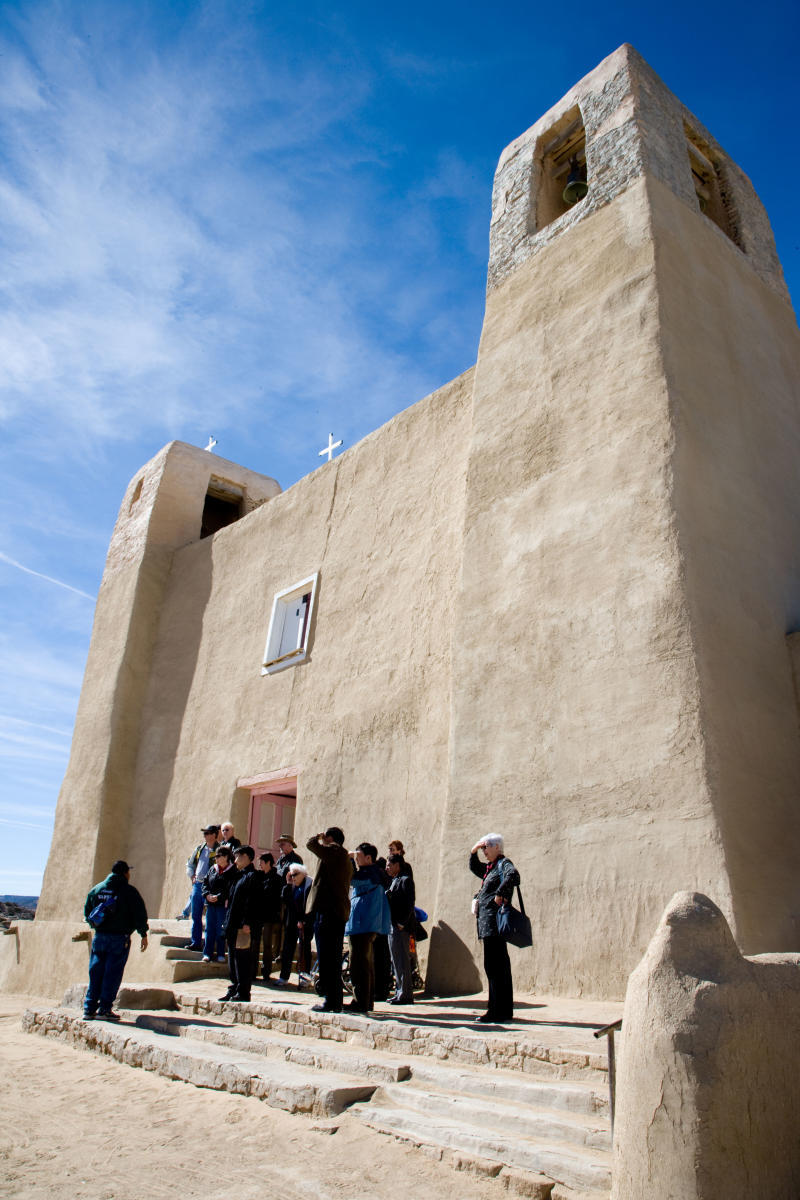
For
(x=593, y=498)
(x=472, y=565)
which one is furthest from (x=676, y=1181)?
(x=472, y=565)

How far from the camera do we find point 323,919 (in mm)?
6016

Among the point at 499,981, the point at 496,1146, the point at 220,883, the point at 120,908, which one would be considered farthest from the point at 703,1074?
the point at 220,883

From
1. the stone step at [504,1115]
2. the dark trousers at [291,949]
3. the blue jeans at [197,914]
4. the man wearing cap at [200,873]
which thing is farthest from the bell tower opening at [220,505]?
the stone step at [504,1115]

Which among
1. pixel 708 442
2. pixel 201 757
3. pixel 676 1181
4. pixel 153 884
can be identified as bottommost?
pixel 676 1181

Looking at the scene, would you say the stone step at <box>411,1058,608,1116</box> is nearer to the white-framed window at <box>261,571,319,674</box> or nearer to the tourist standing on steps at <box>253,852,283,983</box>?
the tourist standing on steps at <box>253,852,283,983</box>

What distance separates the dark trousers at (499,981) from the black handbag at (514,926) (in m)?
0.10

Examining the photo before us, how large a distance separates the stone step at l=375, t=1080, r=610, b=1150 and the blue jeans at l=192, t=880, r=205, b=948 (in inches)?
216

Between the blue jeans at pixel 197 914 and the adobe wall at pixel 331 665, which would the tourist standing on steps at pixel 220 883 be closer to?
the blue jeans at pixel 197 914

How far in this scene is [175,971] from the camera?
8.41 meters

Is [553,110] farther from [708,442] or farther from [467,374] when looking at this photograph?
[708,442]

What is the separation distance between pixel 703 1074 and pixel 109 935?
558 cm

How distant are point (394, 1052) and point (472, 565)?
15.5 feet

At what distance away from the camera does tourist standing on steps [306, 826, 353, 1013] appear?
5938 millimetres

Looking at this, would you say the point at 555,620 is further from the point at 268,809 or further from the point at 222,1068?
the point at 268,809
